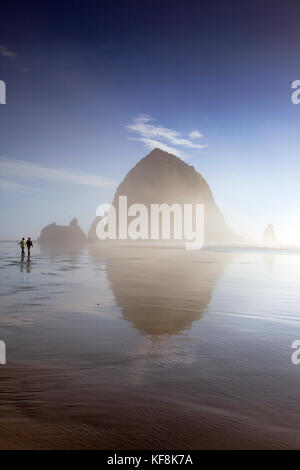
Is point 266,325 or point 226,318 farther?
point 226,318

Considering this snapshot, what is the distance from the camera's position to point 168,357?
17.6 feet

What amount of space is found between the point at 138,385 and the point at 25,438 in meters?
1.59

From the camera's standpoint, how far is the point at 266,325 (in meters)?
7.82

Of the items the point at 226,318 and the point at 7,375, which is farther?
the point at 226,318
